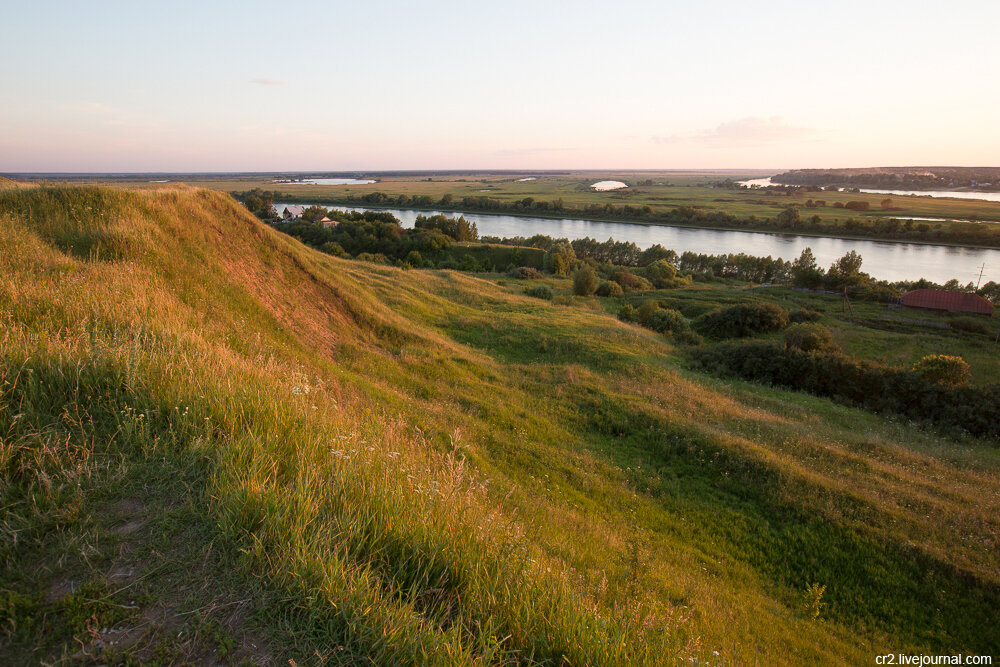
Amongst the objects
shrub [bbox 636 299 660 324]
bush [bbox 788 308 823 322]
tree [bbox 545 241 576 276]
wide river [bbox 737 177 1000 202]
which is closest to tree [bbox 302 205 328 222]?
tree [bbox 545 241 576 276]

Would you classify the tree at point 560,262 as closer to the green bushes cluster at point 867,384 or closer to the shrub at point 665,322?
the shrub at point 665,322

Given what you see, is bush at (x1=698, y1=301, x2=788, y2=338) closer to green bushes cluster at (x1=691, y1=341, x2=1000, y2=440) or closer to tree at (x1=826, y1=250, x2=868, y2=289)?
green bushes cluster at (x1=691, y1=341, x2=1000, y2=440)

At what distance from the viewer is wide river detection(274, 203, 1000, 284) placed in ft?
254

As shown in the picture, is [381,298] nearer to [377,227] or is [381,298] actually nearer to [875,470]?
[875,470]

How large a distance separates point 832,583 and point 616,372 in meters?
11.4

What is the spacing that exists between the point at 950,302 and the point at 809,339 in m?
38.5

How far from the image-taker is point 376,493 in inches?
138

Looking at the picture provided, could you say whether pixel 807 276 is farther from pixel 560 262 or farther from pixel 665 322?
pixel 665 322

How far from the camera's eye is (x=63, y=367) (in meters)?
4.01

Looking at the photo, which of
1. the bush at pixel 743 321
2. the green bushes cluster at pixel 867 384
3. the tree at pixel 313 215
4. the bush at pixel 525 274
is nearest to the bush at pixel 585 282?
the bush at pixel 525 274

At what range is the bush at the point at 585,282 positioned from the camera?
160 ft

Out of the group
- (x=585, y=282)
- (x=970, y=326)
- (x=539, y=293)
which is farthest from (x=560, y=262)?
(x=970, y=326)

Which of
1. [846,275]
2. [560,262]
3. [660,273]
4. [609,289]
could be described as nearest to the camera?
[609,289]

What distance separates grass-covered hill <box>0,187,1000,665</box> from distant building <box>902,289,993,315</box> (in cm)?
4771
